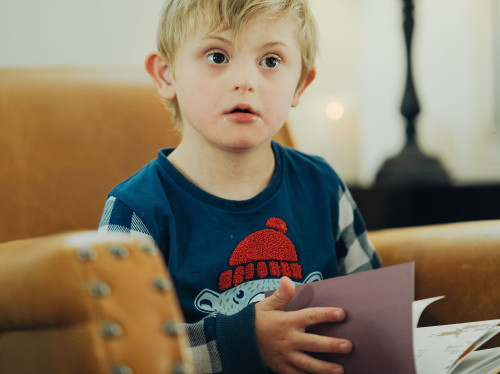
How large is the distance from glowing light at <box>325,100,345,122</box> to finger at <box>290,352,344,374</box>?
171 centimetres

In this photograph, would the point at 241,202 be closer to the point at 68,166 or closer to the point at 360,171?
the point at 68,166

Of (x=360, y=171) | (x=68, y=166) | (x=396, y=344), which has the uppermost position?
(x=360, y=171)

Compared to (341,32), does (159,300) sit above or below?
below

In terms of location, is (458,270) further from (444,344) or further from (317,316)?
(317,316)

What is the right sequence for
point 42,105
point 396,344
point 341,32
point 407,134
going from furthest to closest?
point 341,32 → point 407,134 → point 42,105 → point 396,344

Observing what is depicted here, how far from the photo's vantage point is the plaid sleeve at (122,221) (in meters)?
0.77

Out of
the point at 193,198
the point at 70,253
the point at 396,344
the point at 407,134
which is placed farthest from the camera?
the point at 407,134

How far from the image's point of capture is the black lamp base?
80.7 inches

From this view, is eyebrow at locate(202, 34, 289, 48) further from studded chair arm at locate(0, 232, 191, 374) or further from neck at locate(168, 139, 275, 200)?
studded chair arm at locate(0, 232, 191, 374)

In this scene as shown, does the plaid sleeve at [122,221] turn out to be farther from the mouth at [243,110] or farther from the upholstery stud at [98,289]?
the upholstery stud at [98,289]

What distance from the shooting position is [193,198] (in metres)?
0.84

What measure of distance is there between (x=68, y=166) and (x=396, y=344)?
550 millimetres

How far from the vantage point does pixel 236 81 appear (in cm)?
79

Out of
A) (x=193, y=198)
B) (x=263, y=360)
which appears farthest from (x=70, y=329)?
(x=193, y=198)
